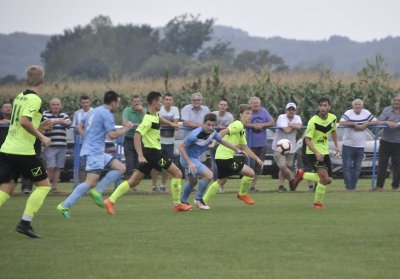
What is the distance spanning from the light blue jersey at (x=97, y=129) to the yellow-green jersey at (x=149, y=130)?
115cm

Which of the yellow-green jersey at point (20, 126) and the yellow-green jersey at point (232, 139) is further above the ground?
the yellow-green jersey at point (20, 126)

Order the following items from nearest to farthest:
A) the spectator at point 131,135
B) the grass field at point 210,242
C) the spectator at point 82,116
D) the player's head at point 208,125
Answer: the grass field at point 210,242 → the player's head at point 208,125 → the spectator at point 131,135 → the spectator at point 82,116

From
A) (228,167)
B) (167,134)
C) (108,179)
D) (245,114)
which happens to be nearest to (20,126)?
(108,179)

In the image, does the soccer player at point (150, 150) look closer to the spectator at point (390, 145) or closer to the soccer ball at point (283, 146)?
the soccer ball at point (283, 146)

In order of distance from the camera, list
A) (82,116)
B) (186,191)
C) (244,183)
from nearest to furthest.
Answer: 1. (186,191)
2. (244,183)
3. (82,116)

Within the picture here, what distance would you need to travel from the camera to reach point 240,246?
12.2 m

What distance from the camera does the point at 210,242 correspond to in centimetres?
1258

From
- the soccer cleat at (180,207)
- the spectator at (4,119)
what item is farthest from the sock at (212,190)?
the spectator at (4,119)

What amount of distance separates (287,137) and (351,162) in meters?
1.47

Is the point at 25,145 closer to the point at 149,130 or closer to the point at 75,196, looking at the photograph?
the point at 75,196

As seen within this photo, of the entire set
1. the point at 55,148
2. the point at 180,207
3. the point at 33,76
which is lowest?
the point at 180,207

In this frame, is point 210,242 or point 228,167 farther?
point 228,167

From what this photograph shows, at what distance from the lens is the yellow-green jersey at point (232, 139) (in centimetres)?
1752

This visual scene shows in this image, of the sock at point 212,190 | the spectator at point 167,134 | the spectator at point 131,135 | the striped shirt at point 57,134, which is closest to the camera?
the sock at point 212,190
